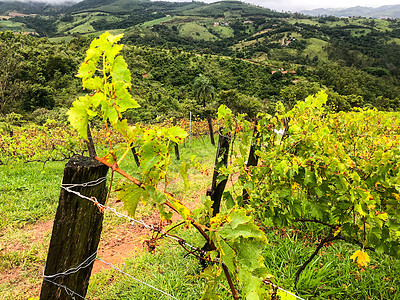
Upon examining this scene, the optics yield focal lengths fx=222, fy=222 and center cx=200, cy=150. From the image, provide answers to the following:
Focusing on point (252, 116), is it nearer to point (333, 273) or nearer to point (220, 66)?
point (333, 273)

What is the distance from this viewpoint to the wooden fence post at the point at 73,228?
1.10 m

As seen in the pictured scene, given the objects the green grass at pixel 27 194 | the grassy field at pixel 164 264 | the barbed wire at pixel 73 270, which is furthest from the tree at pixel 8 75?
the barbed wire at pixel 73 270

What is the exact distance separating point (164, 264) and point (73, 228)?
2.24m

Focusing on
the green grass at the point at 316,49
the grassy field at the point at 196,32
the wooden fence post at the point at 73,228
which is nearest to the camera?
the wooden fence post at the point at 73,228

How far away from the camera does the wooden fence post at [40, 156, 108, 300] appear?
1.10m

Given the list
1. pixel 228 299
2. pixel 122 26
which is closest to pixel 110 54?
pixel 228 299

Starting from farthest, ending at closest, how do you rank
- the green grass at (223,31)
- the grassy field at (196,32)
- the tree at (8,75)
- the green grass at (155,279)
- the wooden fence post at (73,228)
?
the green grass at (223,31)
the grassy field at (196,32)
the tree at (8,75)
the green grass at (155,279)
the wooden fence post at (73,228)

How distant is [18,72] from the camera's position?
104ft

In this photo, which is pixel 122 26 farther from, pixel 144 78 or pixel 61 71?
pixel 61 71

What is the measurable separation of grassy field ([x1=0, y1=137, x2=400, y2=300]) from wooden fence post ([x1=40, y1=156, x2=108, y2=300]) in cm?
32

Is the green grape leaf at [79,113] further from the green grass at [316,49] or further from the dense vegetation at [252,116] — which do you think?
the green grass at [316,49]

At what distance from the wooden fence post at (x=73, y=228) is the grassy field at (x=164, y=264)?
0.32 m

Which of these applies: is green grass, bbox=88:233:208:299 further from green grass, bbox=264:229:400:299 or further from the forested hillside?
the forested hillside

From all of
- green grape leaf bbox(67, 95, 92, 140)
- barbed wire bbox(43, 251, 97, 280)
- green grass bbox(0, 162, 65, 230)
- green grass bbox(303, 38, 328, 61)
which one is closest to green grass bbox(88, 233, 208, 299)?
barbed wire bbox(43, 251, 97, 280)
